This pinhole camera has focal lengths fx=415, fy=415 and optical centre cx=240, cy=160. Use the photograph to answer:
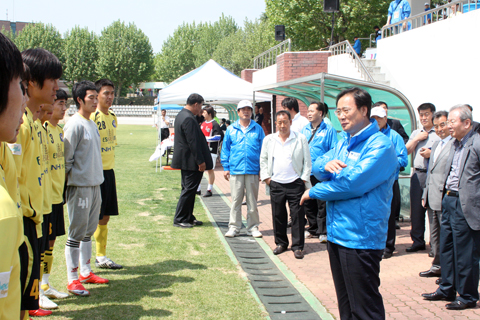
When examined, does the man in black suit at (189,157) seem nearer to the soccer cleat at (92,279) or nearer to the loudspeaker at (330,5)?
the soccer cleat at (92,279)

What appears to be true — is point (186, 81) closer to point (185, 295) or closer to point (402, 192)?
point (402, 192)

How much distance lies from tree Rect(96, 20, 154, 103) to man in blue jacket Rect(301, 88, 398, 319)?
64.6 metres

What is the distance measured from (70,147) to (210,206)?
5255 mm

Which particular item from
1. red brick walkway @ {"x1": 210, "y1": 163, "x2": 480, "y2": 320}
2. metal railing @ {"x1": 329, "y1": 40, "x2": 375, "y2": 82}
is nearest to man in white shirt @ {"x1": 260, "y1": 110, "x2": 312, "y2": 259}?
red brick walkway @ {"x1": 210, "y1": 163, "x2": 480, "y2": 320}

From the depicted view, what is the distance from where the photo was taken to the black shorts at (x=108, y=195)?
484cm

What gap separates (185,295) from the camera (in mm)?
4293

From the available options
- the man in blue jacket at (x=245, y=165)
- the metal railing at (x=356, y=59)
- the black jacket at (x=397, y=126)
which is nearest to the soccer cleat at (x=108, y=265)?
the man in blue jacket at (x=245, y=165)

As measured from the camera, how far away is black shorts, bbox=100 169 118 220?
15.9 ft

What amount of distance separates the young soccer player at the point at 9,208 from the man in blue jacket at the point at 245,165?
5564 millimetres

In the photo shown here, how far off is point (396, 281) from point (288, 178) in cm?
195

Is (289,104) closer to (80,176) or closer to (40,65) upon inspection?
(80,176)

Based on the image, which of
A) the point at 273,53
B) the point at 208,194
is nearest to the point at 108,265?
the point at 208,194

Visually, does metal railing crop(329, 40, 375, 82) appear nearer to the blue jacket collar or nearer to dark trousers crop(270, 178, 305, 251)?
dark trousers crop(270, 178, 305, 251)

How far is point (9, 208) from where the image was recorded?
101cm
